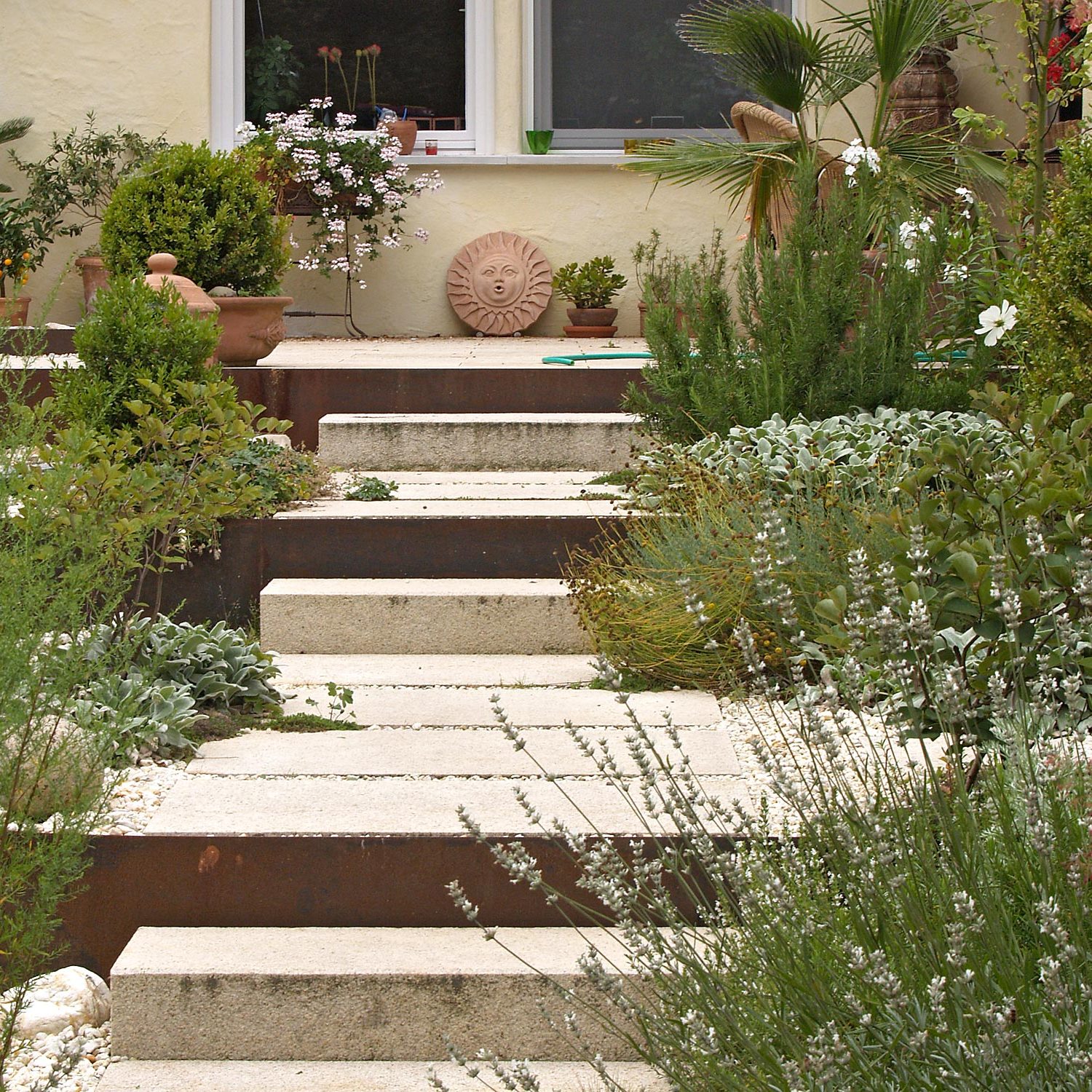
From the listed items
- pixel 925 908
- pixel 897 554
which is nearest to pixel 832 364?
pixel 897 554

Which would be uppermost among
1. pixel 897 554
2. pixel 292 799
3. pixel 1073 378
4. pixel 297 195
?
pixel 297 195

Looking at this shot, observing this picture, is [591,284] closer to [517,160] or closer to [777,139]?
[517,160]

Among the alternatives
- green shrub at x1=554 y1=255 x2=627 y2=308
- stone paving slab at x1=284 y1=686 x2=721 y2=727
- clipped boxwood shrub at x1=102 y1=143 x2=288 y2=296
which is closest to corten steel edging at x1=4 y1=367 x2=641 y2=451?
clipped boxwood shrub at x1=102 y1=143 x2=288 y2=296

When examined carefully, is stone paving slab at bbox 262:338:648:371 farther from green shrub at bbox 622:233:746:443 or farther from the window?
the window

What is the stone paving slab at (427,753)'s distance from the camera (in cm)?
311

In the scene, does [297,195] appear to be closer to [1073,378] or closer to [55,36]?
[55,36]

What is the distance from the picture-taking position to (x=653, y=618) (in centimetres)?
382

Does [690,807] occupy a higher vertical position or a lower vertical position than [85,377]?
lower

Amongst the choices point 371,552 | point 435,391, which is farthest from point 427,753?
point 435,391

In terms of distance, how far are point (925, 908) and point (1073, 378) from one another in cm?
264

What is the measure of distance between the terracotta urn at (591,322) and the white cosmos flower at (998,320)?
418cm

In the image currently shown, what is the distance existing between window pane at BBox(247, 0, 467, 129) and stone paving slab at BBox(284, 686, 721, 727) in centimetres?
617

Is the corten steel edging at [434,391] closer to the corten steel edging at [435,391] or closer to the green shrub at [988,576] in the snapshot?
the corten steel edging at [435,391]

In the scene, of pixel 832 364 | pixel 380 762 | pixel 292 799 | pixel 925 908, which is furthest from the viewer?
pixel 832 364
